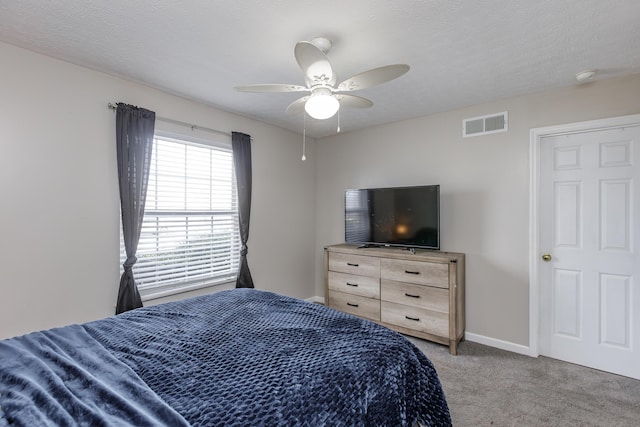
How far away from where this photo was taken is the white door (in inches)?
99.3

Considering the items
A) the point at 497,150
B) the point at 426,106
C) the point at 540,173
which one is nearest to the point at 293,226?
the point at 426,106

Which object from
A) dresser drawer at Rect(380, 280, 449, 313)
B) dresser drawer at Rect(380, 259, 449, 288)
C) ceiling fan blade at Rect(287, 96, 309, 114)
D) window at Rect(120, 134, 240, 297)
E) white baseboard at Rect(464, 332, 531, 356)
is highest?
ceiling fan blade at Rect(287, 96, 309, 114)

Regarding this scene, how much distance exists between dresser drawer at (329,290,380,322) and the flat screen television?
69 centimetres

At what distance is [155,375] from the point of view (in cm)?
117

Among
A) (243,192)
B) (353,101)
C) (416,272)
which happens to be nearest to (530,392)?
(416,272)

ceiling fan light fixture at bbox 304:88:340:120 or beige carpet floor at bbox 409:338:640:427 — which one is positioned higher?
ceiling fan light fixture at bbox 304:88:340:120

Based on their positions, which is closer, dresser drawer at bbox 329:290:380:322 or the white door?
the white door

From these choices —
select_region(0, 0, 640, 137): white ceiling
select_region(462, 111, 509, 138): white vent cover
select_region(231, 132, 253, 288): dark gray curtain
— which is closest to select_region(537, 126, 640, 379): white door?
select_region(462, 111, 509, 138): white vent cover

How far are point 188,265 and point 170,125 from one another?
56.1 inches

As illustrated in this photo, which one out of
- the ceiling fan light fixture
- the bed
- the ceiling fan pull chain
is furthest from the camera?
the ceiling fan pull chain

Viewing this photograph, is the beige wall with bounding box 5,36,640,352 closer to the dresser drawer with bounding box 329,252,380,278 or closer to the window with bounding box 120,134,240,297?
the window with bounding box 120,134,240,297

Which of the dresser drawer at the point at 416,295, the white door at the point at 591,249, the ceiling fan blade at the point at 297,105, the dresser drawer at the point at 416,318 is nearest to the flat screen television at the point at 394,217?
the dresser drawer at the point at 416,295

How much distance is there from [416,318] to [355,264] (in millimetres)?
883

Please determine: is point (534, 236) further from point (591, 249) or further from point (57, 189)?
point (57, 189)
